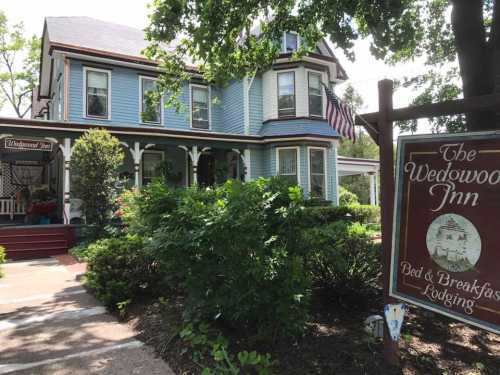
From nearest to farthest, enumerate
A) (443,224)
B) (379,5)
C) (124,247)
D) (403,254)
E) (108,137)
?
(443,224) < (403,254) < (124,247) < (379,5) < (108,137)

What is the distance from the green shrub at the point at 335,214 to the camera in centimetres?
349

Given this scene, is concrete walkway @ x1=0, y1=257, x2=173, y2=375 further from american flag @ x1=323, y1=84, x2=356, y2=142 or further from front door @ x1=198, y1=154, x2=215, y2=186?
front door @ x1=198, y1=154, x2=215, y2=186

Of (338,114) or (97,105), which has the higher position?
(97,105)

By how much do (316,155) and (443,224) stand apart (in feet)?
44.8

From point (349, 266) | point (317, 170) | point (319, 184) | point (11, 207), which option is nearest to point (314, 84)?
point (317, 170)

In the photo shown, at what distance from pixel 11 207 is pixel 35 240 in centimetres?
596

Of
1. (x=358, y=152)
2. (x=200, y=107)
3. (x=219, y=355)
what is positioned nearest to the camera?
(x=219, y=355)

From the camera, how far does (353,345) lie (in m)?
3.47

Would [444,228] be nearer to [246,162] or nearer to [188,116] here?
[246,162]

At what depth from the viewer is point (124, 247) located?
5.51 metres

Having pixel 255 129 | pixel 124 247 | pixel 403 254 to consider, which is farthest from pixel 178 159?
pixel 403 254

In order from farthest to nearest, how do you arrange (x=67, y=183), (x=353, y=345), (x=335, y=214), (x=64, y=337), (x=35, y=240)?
(x=335, y=214) → (x=67, y=183) → (x=35, y=240) → (x=64, y=337) → (x=353, y=345)

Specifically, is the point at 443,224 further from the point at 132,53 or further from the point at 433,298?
the point at 132,53

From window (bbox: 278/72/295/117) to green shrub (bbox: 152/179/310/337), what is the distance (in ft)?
43.0
